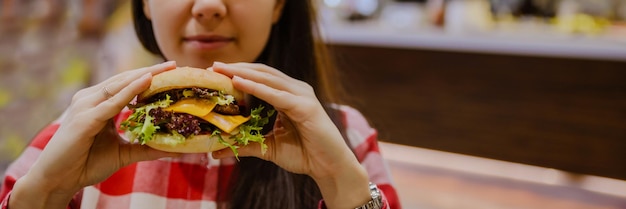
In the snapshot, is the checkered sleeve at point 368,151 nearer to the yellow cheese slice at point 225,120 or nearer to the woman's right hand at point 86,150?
the yellow cheese slice at point 225,120

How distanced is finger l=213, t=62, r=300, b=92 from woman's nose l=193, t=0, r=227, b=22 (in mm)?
168

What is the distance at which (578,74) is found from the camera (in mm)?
4301

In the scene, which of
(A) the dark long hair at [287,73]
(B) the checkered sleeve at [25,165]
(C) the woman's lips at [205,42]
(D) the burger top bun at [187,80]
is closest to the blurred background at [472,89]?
(B) the checkered sleeve at [25,165]

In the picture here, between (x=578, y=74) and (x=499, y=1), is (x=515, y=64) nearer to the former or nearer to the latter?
(x=578, y=74)

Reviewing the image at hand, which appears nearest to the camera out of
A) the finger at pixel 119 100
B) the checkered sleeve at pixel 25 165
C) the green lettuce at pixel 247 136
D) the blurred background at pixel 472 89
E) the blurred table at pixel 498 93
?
the finger at pixel 119 100

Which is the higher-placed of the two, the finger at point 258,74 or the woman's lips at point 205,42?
the woman's lips at point 205,42

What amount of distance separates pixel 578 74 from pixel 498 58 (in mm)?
610

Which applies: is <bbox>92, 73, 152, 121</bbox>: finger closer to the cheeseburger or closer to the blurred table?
the cheeseburger

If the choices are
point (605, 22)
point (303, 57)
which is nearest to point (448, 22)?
point (605, 22)

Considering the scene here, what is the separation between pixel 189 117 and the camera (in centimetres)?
139

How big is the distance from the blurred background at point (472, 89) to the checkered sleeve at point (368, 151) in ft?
5.71

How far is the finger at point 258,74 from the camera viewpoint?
129 centimetres

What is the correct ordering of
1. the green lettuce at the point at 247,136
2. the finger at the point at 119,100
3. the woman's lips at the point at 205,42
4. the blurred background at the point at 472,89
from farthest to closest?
the blurred background at the point at 472,89 → the woman's lips at the point at 205,42 → the green lettuce at the point at 247,136 → the finger at the point at 119,100

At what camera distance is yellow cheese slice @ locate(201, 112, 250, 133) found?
1350 mm
